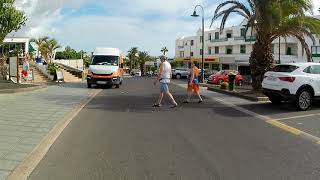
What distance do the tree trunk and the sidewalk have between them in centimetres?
865

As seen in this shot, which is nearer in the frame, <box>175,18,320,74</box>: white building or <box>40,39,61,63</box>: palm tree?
<box>40,39,61,63</box>: palm tree

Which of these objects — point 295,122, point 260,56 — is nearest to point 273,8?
point 260,56

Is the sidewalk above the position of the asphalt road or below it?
above

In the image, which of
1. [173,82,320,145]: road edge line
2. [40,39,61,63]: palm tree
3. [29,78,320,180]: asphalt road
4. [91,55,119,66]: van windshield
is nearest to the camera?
[29,78,320,180]: asphalt road

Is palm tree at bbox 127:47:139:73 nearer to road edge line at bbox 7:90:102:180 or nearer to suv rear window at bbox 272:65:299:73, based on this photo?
suv rear window at bbox 272:65:299:73

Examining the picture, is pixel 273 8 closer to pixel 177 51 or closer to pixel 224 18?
pixel 224 18

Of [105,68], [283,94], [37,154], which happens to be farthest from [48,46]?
[37,154]

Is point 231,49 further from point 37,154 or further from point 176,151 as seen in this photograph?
point 37,154

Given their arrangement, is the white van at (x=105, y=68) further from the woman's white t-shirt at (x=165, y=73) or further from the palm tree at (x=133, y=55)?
the palm tree at (x=133, y=55)

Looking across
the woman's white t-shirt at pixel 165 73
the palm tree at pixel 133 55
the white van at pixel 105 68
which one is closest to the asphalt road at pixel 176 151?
the woman's white t-shirt at pixel 165 73

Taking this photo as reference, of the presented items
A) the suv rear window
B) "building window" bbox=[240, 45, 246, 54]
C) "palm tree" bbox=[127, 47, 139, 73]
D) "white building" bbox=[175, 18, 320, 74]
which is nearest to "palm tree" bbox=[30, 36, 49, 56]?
"white building" bbox=[175, 18, 320, 74]

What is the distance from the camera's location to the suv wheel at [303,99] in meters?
15.4

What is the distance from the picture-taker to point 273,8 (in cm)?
1947

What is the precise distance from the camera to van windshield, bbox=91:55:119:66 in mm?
29337
